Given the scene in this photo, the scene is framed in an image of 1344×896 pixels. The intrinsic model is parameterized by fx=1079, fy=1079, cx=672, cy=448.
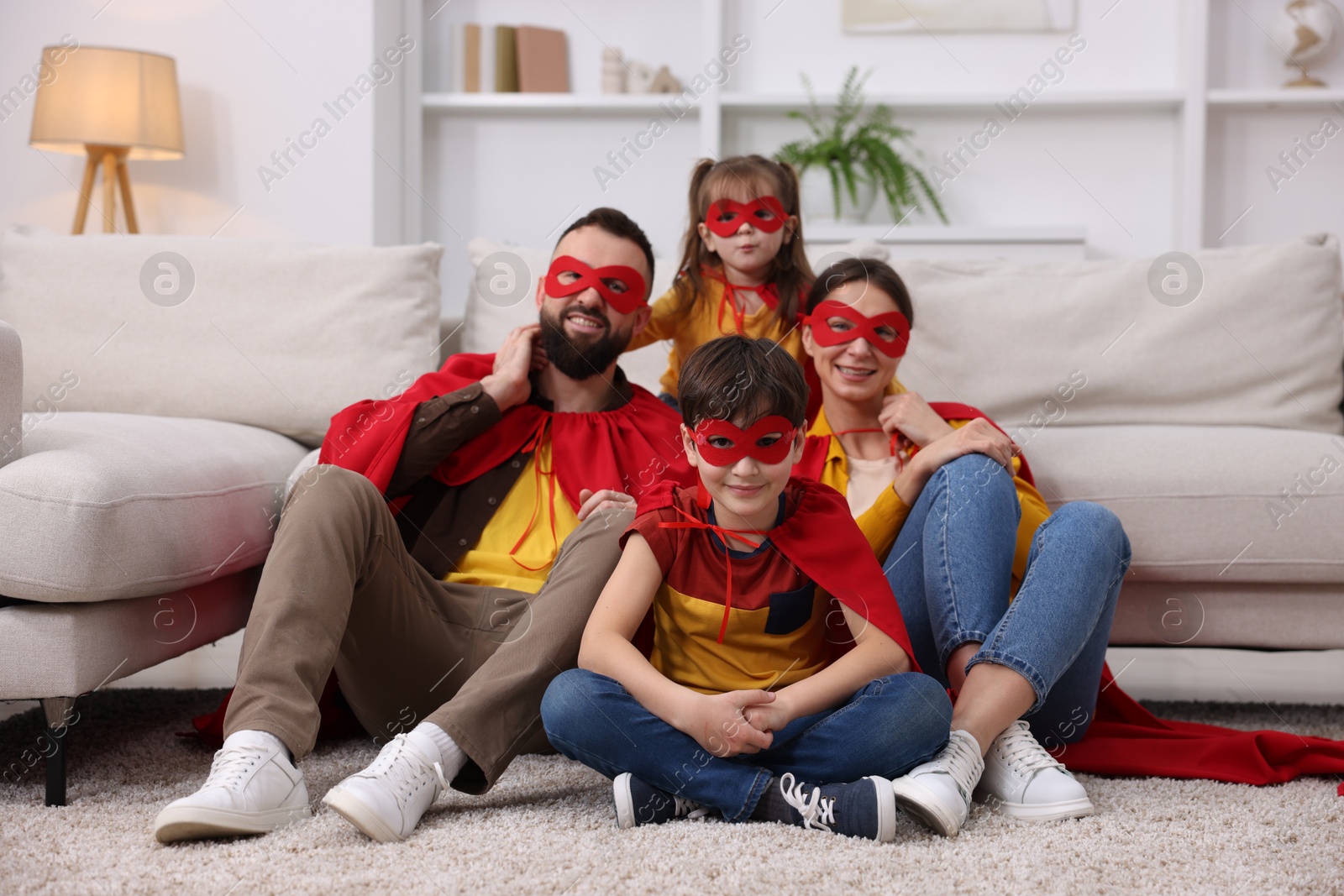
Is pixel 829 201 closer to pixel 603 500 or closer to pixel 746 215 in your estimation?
pixel 746 215

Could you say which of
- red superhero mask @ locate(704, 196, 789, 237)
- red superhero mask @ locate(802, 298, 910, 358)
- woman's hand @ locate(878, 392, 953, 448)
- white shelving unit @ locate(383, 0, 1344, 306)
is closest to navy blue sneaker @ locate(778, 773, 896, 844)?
woman's hand @ locate(878, 392, 953, 448)

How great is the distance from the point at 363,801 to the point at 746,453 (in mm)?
588

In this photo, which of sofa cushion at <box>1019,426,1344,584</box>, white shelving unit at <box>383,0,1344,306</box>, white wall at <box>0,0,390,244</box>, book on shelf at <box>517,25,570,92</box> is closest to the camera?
sofa cushion at <box>1019,426,1344,584</box>

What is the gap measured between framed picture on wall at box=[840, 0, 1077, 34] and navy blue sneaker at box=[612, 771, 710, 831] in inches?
132

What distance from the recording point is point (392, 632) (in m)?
1.45

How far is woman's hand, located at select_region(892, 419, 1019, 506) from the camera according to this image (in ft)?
5.17

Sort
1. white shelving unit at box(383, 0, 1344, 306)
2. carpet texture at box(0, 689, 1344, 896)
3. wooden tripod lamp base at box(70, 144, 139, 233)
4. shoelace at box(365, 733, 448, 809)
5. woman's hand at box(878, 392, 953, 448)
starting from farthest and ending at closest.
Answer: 1. white shelving unit at box(383, 0, 1344, 306)
2. wooden tripod lamp base at box(70, 144, 139, 233)
3. woman's hand at box(878, 392, 953, 448)
4. shoelace at box(365, 733, 448, 809)
5. carpet texture at box(0, 689, 1344, 896)

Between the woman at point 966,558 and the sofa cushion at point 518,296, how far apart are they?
0.59 metres

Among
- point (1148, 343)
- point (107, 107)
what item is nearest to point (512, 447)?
point (1148, 343)

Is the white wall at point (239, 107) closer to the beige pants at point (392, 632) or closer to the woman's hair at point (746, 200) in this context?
the woman's hair at point (746, 200)

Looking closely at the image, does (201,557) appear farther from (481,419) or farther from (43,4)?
(43,4)

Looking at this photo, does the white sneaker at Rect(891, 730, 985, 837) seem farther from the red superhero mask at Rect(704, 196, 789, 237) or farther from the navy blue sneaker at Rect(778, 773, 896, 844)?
Result: the red superhero mask at Rect(704, 196, 789, 237)

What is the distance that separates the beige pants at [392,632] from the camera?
126 cm

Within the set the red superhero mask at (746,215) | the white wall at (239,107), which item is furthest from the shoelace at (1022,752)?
the white wall at (239,107)
